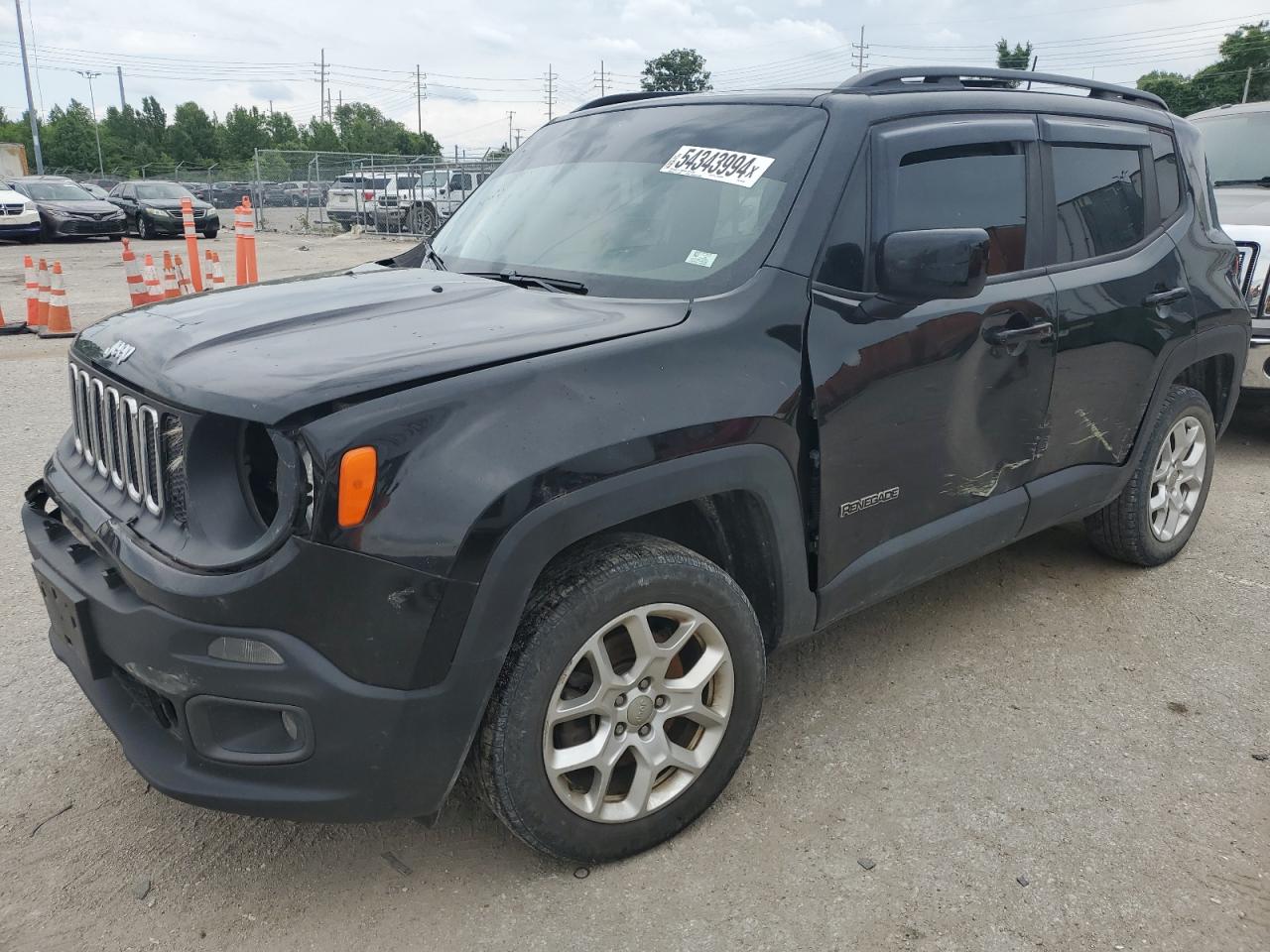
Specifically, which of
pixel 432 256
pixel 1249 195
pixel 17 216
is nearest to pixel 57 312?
pixel 432 256

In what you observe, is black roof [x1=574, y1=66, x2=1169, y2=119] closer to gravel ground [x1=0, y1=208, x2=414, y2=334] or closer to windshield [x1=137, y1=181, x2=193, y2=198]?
gravel ground [x1=0, y1=208, x2=414, y2=334]

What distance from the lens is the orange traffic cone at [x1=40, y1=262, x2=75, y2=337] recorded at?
33.6 feet

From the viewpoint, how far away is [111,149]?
76.1 metres

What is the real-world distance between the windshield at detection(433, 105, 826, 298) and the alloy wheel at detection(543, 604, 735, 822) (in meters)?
0.91

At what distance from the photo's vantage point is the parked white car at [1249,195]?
19.1ft

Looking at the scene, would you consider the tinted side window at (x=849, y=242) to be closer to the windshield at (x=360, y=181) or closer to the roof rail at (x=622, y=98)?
the roof rail at (x=622, y=98)

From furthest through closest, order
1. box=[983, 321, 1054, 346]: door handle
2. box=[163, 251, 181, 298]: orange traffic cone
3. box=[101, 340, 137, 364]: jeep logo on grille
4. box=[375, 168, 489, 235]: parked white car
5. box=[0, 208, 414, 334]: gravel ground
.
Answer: box=[375, 168, 489, 235]: parked white car → box=[0, 208, 414, 334]: gravel ground → box=[163, 251, 181, 298]: orange traffic cone → box=[983, 321, 1054, 346]: door handle → box=[101, 340, 137, 364]: jeep logo on grille

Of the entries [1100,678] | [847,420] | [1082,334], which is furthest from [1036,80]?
[1100,678]

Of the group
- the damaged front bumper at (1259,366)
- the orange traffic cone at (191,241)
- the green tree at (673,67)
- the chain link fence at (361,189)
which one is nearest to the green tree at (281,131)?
the green tree at (673,67)

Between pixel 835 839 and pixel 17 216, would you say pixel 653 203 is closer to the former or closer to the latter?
pixel 835 839

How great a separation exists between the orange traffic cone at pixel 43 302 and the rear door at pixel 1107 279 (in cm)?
1036

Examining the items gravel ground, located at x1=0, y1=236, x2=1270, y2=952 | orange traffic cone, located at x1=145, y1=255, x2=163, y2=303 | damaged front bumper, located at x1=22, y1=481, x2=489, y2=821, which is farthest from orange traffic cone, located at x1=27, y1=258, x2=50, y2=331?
damaged front bumper, located at x1=22, y1=481, x2=489, y2=821

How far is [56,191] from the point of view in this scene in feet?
75.3

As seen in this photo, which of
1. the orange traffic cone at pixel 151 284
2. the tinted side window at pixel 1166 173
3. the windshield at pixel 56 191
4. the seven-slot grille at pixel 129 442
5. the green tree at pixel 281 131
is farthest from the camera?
the green tree at pixel 281 131
